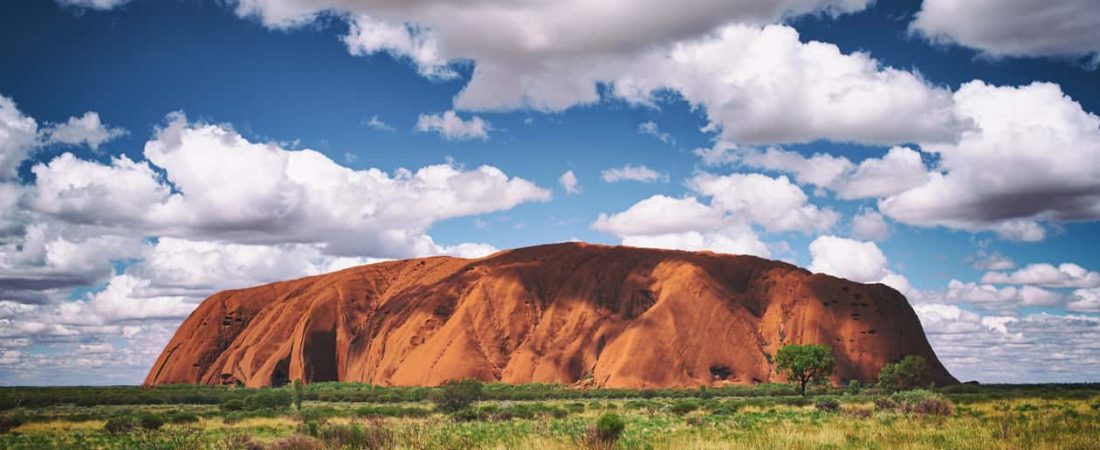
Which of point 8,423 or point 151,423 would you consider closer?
point 151,423

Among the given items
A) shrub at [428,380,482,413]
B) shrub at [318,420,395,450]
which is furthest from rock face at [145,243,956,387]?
shrub at [318,420,395,450]

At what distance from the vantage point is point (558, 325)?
130m

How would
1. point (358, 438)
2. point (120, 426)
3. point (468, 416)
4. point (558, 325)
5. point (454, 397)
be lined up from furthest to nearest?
1. point (558, 325)
2. point (454, 397)
3. point (468, 416)
4. point (120, 426)
5. point (358, 438)

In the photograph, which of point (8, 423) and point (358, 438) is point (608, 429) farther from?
point (8, 423)

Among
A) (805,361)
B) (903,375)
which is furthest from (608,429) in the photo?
(903,375)

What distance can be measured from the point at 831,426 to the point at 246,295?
157 m

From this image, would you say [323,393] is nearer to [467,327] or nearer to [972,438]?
[467,327]

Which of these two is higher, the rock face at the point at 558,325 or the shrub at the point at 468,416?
the rock face at the point at 558,325

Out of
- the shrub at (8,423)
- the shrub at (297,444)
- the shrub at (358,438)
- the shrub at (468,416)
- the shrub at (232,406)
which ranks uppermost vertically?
the shrub at (358,438)

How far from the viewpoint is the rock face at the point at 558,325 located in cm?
11756

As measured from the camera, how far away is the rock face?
117562 millimetres

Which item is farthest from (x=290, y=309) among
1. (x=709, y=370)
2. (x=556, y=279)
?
(x=709, y=370)

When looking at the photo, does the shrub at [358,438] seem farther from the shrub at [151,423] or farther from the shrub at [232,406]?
the shrub at [232,406]

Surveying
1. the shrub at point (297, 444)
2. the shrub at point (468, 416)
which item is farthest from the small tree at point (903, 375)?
the shrub at point (297, 444)
